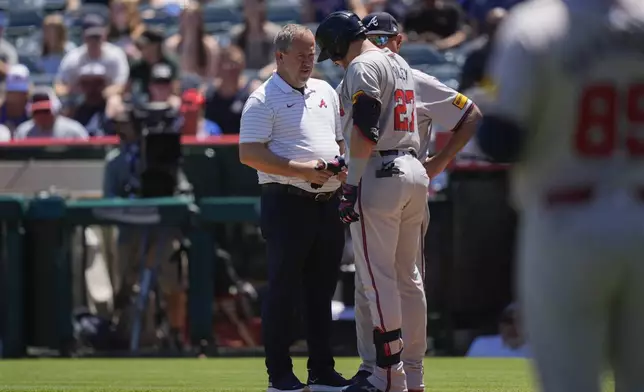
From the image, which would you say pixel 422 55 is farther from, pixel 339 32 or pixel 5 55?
pixel 339 32

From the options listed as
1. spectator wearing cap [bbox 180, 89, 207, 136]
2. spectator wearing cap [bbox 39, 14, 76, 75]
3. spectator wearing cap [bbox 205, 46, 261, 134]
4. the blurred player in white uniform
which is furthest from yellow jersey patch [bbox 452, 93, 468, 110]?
spectator wearing cap [bbox 39, 14, 76, 75]

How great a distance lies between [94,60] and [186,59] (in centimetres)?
112

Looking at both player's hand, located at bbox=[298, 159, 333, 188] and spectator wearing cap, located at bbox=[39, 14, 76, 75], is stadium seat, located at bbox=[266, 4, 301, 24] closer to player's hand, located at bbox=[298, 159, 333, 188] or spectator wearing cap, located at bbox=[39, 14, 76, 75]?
spectator wearing cap, located at bbox=[39, 14, 76, 75]

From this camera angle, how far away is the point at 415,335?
273 inches

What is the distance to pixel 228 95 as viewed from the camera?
46.0 ft

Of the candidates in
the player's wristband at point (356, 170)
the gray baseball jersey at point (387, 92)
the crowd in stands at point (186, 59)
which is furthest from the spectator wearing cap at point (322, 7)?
the player's wristband at point (356, 170)

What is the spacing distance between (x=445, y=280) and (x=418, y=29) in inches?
176

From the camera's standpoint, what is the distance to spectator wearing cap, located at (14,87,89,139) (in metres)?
13.5

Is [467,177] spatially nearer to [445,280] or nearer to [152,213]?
[445,280]

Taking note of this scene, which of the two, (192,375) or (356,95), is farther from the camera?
(192,375)

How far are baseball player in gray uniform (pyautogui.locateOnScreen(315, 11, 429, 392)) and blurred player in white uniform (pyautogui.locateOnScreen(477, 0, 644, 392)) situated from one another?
254cm

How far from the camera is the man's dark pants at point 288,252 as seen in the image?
719cm

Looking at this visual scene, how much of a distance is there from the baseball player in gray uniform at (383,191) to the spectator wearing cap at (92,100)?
7740mm

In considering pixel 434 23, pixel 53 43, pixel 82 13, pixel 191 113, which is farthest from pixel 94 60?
pixel 434 23
